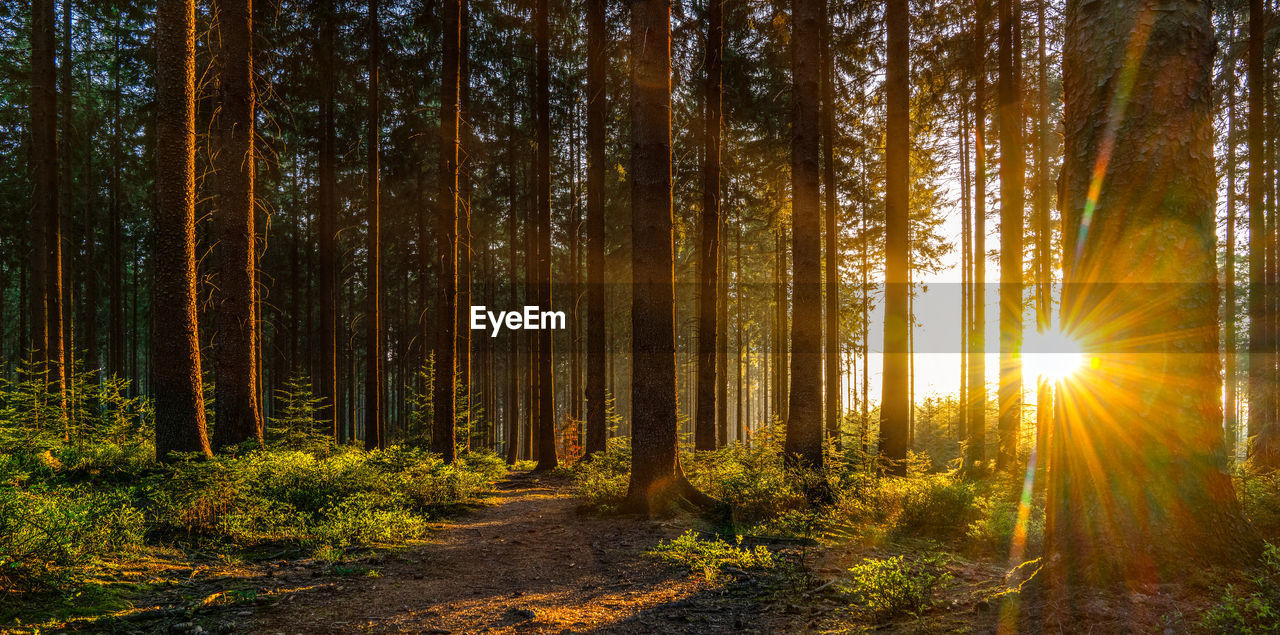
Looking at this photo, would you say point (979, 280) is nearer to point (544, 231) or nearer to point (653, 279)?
point (653, 279)

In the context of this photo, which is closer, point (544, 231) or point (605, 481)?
point (605, 481)

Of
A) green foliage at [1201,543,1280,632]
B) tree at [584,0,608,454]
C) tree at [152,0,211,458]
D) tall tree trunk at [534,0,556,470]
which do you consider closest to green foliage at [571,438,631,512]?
tree at [584,0,608,454]

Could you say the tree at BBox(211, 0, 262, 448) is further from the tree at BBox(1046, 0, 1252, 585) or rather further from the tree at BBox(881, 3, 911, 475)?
the tree at BBox(1046, 0, 1252, 585)

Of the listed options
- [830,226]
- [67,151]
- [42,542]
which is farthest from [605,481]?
[67,151]

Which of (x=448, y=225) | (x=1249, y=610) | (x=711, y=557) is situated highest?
(x=448, y=225)

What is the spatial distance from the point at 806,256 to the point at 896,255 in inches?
68.5

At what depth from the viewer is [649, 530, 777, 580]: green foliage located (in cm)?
547

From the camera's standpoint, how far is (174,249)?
7895 millimetres

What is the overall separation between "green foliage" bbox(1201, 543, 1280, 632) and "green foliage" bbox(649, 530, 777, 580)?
3299mm

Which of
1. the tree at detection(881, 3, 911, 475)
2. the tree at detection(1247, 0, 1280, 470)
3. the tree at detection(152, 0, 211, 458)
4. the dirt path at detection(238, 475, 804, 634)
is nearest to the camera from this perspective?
the dirt path at detection(238, 475, 804, 634)

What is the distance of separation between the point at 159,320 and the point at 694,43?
43.4 ft

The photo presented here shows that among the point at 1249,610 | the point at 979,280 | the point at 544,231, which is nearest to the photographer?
the point at 1249,610

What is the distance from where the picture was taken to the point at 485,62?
18.7 m

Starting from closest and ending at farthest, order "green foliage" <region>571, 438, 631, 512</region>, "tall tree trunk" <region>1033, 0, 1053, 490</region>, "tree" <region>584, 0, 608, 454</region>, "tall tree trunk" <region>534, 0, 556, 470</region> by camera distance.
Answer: "green foliage" <region>571, 438, 631, 512</region> → "tree" <region>584, 0, 608, 454</region> → "tall tree trunk" <region>1033, 0, 1053, 490</region> → "tall tree trunk" <region>534, 0, 556, 470</region>
